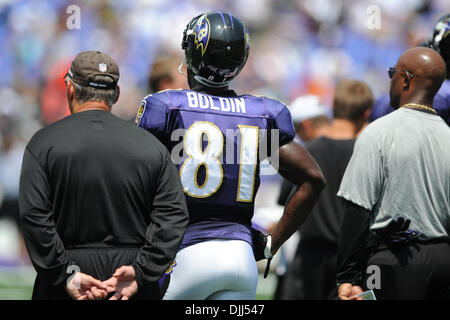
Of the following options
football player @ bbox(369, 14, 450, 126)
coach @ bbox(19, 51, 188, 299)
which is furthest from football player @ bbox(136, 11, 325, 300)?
football player @ bbox(369, 14, 450, 126)

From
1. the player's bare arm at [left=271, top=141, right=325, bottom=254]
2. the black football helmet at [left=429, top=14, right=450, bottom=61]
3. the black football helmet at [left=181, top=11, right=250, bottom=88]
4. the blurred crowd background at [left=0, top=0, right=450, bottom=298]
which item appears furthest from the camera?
the blurred crowd background at [left=0, top=0, right=450, bottom=298]

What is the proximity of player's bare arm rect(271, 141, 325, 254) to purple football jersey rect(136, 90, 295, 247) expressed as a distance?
0.74ft

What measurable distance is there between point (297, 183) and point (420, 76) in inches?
33.3

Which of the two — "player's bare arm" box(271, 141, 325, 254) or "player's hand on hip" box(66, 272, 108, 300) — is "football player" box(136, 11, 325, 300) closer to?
"player's bare arm" box(271, 141, 325, 254)

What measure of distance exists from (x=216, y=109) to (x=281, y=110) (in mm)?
364

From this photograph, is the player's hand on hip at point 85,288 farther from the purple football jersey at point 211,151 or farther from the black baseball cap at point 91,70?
the black baseball cap at point 91,70

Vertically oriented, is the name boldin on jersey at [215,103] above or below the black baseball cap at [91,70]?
below

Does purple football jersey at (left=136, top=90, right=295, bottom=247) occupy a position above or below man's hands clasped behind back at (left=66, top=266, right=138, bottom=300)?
above

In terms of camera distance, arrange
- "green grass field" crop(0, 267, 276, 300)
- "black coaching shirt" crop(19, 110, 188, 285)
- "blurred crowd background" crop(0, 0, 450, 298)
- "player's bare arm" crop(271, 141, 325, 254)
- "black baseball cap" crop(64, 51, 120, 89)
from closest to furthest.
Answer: "black coaching shirt" crop(19, 110, 188, 285)
"black baseball cap" crop(64, 51, 120, 89)
"player's bare arm" crop(271, 141, 325, 254)
"green grass field" crop(0, 267, 276, 300)
"blurred crowd background" crop(0, 0, 450, 298)

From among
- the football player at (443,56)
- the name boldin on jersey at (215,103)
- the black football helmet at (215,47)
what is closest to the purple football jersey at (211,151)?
the name boldin on jersey at (215,103)

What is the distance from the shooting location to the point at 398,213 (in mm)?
3432

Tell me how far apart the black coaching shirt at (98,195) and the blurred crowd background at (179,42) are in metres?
7.55

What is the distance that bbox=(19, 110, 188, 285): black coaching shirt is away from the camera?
286 centimetres

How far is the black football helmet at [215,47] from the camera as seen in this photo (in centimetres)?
350
